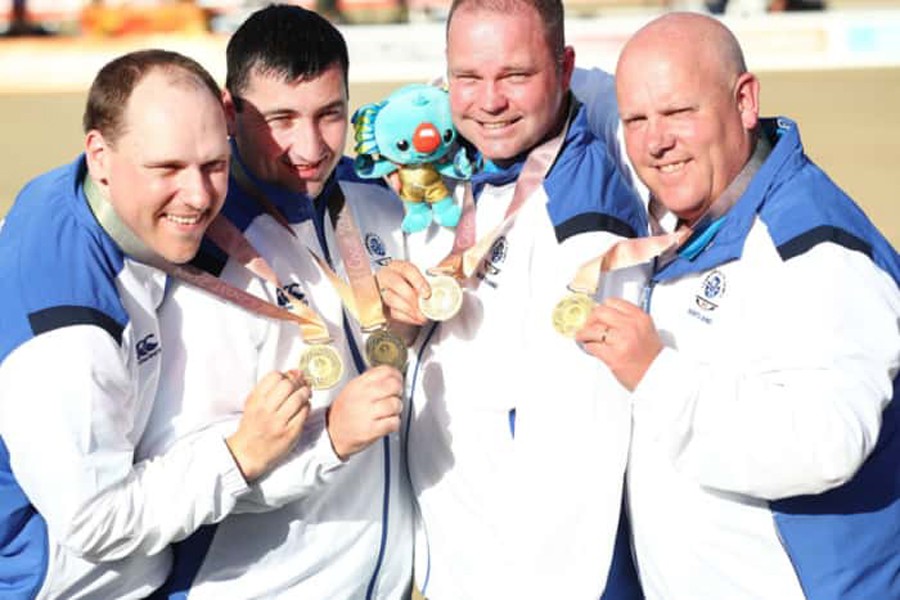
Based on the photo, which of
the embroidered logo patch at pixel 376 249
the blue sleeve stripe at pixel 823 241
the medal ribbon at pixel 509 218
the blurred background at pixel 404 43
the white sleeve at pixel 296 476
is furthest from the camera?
the blurred background at pixel 404 43

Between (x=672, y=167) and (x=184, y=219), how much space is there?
133 centimetres

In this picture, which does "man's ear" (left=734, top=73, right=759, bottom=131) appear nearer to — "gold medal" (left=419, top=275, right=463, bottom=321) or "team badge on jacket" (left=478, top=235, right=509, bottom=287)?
"team badge on jacket" (left=478, top=235, right=509, bottom=287)

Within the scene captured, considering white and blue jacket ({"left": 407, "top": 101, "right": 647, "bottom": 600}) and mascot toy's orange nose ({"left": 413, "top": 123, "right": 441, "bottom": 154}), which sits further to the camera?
mascot toy's orange nose ({"left": 413, "top": 123, "right": 441, "bottom": 154})

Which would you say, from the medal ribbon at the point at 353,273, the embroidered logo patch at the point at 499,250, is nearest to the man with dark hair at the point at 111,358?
the medal ribbon at the point at 353,273

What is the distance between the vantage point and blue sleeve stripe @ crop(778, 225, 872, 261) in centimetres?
338

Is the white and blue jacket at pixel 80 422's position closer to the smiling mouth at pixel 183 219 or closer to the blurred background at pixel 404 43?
the smiling mouth at pixel 183 219

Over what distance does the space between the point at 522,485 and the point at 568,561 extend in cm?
24

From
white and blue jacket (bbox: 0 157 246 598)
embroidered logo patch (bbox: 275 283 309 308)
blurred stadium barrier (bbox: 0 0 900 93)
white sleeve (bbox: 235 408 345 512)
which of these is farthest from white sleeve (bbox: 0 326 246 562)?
blurred stadium barrier (bbox: 0 0 900 93)

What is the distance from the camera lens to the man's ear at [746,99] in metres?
3.66

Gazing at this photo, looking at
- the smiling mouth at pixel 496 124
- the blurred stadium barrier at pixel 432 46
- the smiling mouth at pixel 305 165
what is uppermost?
the smiling mouth at pixel 496 124

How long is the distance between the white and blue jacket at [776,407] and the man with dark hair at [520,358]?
199mm

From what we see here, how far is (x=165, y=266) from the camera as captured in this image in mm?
3508

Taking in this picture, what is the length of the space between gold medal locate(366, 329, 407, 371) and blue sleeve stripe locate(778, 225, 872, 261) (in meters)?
1.08

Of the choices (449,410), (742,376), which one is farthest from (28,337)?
(742,376)
